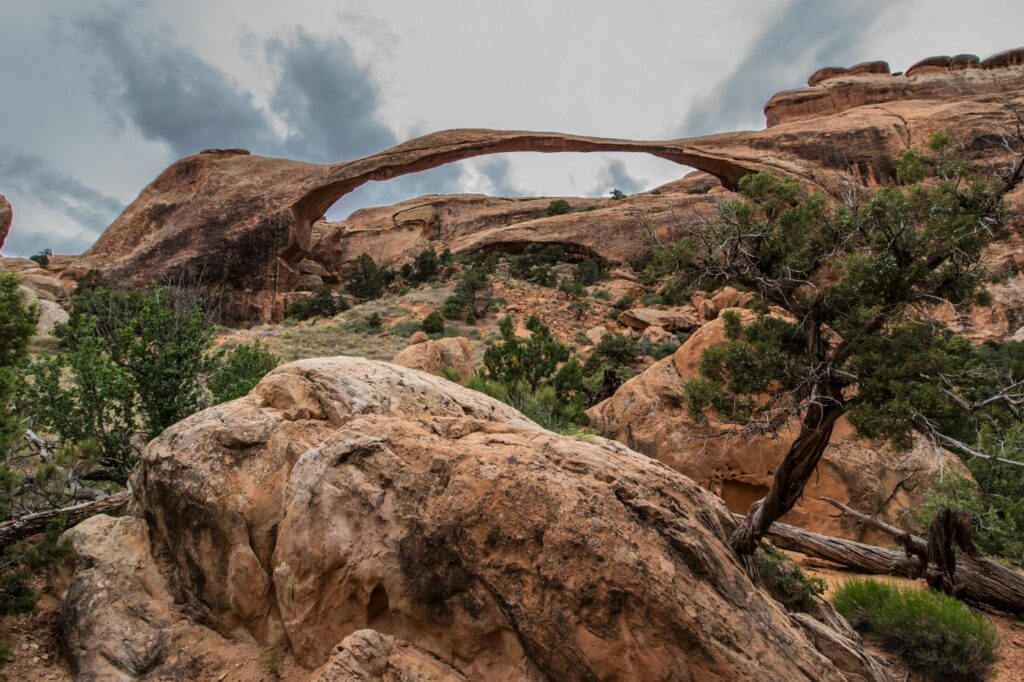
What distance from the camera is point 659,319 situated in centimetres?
2177

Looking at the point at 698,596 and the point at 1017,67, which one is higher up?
the point at 1017,67

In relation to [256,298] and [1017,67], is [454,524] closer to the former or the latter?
[256,298]

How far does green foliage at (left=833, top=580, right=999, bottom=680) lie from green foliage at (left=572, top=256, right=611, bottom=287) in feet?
76.9

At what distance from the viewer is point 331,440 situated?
144 inches

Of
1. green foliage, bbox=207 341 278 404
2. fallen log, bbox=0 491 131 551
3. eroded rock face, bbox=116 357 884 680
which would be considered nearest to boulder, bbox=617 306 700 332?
green foliage, bbox=207 341 278 404

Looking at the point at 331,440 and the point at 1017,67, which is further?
the point at 1017,67

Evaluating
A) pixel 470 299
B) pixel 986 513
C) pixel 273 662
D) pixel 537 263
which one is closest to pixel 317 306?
pixel 470 299

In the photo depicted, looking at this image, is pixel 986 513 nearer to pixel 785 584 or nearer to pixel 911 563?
pixel 911 563

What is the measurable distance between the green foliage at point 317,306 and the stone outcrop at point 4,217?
21.4 m

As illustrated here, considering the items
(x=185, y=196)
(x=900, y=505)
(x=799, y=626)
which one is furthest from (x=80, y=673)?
(x=185, y=196)

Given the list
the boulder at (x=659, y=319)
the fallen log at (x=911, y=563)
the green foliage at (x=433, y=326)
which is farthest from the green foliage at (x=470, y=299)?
the fallen log at (x=911, y=563)

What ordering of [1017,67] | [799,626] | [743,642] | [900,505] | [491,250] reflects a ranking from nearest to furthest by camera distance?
[743,642] → [799,626] → [900,505] → [1017,67] → [491,250]

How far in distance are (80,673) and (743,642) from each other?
3977 mm

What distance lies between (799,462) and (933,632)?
5.47ft
